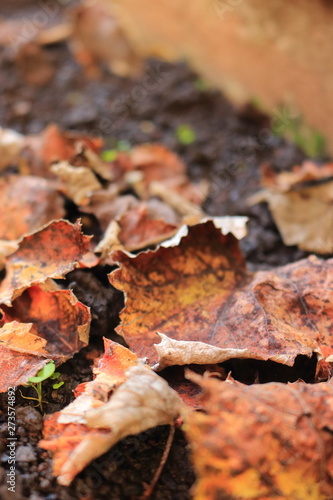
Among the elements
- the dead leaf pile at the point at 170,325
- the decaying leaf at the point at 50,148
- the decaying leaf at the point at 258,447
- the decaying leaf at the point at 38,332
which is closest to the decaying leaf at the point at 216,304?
the dead leaf pile at the point at 170,325

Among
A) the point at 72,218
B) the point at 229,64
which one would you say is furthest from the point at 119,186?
the point at 229,64

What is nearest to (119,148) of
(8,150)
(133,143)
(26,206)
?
(133,143)

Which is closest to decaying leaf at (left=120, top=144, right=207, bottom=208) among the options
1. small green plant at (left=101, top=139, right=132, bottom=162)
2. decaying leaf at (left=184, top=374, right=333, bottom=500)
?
small green plant at (left=101, top=139, right=132, bottom=162)

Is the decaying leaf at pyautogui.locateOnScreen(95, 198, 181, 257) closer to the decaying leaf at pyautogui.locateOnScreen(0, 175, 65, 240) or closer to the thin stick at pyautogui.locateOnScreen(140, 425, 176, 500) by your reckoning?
the decaying leaf at pyautogui.locateOnScreen(0, 175, 65, 240)

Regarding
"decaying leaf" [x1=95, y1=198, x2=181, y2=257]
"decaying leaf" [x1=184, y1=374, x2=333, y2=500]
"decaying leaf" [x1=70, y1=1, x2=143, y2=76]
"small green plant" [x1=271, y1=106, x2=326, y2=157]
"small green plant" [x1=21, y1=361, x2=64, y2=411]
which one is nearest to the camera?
"decaying leaf" [x1=184, y1=374, x2=333, y2=500]

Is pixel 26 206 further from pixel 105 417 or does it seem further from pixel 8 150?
pixel 105 417

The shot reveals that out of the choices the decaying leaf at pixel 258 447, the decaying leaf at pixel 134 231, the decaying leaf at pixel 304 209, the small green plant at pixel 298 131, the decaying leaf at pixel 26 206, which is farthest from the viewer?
the small green plant at pixel 298 131

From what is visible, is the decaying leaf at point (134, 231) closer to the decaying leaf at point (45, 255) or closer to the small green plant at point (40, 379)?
the decaying leaf at point (45, 255)
